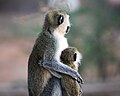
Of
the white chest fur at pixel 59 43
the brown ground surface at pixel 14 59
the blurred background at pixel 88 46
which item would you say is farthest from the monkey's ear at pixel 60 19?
the brown ground surface at pixel 14 59

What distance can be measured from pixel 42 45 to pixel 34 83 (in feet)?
0.77

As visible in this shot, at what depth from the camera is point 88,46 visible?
7.66 m

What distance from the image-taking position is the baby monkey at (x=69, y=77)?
324 centimetres

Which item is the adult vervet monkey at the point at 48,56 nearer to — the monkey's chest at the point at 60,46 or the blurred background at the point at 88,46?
the monkey's chest at the point at 60,46

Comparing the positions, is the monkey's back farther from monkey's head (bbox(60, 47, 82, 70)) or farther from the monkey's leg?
monkey's head (bbox(60, 47, 82, 70))

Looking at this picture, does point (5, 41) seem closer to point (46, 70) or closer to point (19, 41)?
point (19, 41)

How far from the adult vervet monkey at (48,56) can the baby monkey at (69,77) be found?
0.12 ft

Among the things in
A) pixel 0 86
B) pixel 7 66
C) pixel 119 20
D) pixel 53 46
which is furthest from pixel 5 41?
pixel 53 46

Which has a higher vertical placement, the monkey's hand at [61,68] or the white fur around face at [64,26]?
the white fur around face at [64,26]

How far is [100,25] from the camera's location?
799 centimetres

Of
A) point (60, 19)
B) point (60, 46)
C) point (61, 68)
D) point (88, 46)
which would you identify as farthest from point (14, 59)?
point (60, 19)

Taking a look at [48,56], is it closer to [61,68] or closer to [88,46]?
[61,68]

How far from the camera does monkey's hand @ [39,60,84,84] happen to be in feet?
10.9

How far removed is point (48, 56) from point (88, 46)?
421cm
